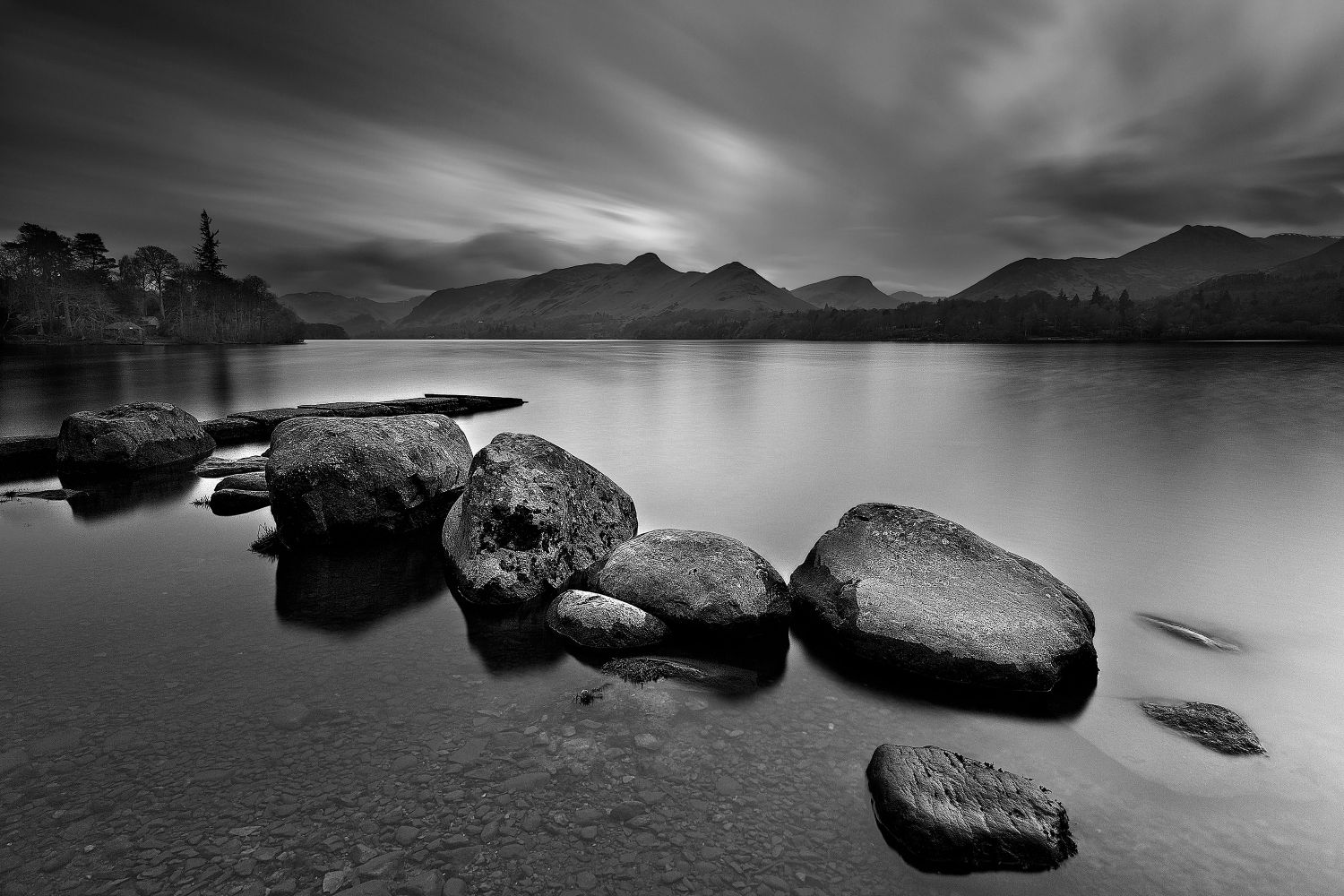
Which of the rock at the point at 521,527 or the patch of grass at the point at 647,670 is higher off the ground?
the rock at the point at 521,527

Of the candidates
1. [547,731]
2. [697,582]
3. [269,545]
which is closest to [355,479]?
[269,545]

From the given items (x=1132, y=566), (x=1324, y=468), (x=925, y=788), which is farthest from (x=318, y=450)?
(x=1324, y=468)

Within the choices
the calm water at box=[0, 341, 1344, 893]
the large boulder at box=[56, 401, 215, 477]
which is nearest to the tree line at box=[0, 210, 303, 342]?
the large boulder at box=[56, 401, 215, 477]

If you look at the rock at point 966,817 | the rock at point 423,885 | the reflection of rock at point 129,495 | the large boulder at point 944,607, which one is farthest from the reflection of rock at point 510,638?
the reflection of rock at point 129,495

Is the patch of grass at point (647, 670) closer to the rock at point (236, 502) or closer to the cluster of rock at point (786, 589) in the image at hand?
the cluster of rock at point (786, 589)

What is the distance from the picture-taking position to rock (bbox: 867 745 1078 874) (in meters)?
4.59

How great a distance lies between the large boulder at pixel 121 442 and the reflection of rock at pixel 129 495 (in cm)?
104

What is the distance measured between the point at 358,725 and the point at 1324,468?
2794 centimetres

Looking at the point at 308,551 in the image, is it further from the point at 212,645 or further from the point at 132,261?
the point at 132,261

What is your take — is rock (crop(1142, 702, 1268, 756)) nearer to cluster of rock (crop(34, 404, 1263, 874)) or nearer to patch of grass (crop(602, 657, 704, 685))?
cluster of rock (crop(34, 404, 1263, 874))

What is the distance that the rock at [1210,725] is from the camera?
6121 millimetres

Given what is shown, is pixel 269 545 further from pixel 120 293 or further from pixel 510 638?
pixel 120 293

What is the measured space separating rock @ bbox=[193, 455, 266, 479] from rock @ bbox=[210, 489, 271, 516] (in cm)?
228

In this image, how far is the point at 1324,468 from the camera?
20266 millimetres
